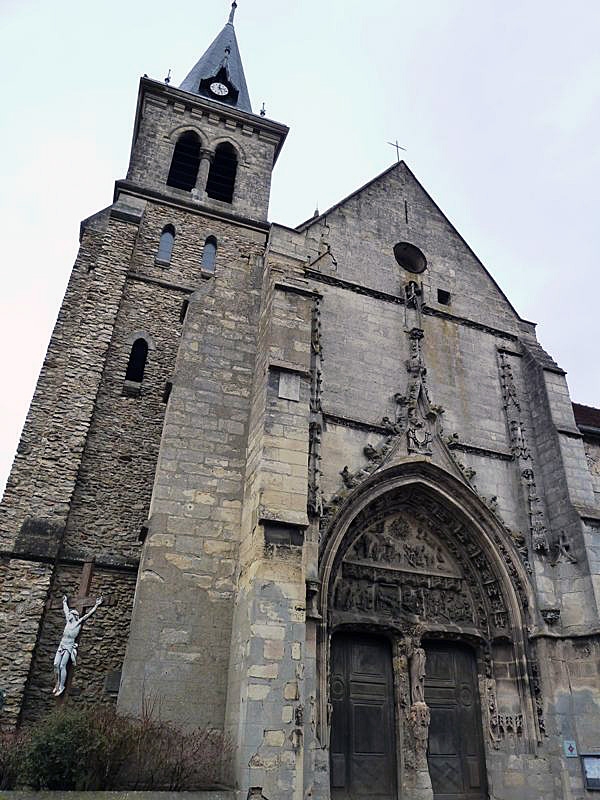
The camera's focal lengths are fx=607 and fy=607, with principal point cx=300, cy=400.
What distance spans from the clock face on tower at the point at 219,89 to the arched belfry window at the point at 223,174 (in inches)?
133

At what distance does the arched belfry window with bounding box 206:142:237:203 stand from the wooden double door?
40.6 feet

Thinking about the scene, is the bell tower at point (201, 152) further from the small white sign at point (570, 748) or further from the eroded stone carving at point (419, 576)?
the small white sign at point (570, 748)

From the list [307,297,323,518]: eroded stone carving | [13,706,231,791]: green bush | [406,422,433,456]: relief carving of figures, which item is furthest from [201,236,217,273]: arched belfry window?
[13,706,231,791]: green bush

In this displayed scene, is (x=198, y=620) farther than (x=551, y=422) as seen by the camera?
No

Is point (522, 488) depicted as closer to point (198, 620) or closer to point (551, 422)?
point (551, 422)

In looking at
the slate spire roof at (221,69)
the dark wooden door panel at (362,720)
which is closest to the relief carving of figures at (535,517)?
the dark wooden door panel at (362,720)

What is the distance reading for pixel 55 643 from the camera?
893 cm

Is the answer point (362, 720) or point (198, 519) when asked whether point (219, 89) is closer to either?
point (198, 519)

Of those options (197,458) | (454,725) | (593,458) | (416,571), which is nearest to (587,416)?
(593,458)

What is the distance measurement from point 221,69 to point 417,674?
19457 millimetres

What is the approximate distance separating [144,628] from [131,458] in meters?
3.98

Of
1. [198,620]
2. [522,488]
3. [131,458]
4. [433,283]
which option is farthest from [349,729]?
[433,283]

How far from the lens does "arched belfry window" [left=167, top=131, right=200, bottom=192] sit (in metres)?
16.5

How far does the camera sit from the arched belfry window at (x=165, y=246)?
45.4ft
